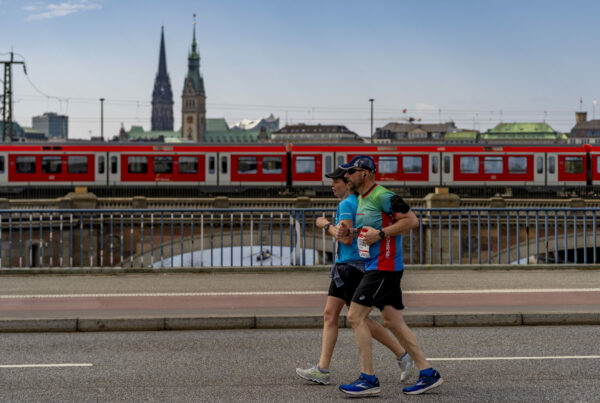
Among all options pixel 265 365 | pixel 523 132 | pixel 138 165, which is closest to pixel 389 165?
pixel 138 165

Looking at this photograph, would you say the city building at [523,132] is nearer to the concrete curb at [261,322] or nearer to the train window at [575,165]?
the train window at [575,165]

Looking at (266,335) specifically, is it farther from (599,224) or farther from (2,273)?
(599,224)

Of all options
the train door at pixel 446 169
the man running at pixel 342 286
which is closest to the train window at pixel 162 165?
the train door at pixel 446 169

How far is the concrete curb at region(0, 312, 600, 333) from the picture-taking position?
8.71 metres

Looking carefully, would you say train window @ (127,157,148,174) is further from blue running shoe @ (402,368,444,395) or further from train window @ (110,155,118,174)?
blue running shoe @ (402,368,444,395)

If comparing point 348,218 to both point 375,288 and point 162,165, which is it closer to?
point 375,288

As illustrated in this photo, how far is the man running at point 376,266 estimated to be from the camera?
5.92 m

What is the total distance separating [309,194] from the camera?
1617 inches

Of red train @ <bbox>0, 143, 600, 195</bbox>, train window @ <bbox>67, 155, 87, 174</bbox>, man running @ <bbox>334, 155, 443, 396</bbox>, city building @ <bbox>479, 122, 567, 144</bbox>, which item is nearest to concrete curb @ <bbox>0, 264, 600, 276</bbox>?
man running @ <bbox>334, 155, 443, 396</bbox>

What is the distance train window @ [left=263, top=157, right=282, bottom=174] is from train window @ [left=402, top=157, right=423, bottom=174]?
621cm

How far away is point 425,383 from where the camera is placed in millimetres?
6016

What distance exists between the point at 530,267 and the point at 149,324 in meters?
6.96

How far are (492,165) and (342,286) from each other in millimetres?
35265

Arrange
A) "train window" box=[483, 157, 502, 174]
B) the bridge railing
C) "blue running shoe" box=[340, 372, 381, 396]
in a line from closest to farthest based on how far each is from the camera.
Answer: "blue running shoe" box=[340, 372, 381, 396], the bridge railing, "train window" box=[483, 157, 502, 174]
